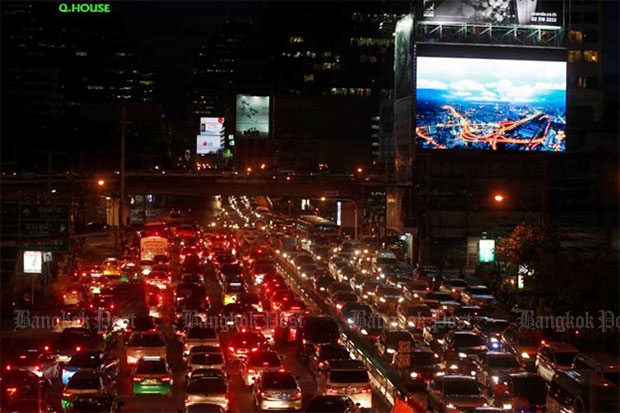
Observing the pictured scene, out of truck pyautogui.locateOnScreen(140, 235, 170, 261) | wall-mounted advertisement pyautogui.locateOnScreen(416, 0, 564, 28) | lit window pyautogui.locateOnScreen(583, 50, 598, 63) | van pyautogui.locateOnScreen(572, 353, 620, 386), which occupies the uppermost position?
lit window pyautogui.locateOnScreen(583, 50, 598, 63)

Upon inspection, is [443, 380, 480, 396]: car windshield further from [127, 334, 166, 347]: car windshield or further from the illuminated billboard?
the illuminated billboard

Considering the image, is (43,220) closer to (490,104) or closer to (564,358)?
(564,358)

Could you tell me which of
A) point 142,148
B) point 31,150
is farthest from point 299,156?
point 31,150

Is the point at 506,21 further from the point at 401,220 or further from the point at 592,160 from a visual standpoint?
the point at 401,220

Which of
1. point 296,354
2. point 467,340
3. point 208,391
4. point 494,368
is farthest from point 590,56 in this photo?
point 208,391

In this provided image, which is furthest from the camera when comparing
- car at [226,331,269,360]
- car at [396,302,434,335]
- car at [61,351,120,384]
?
car at [396,302,434,335]

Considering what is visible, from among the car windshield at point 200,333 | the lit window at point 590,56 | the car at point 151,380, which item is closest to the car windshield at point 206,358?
the car at point 151,380

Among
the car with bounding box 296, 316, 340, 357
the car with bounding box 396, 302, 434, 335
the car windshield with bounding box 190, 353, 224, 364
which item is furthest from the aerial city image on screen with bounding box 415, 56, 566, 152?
the car windshield with bounding box 190, 353, 224, 364
